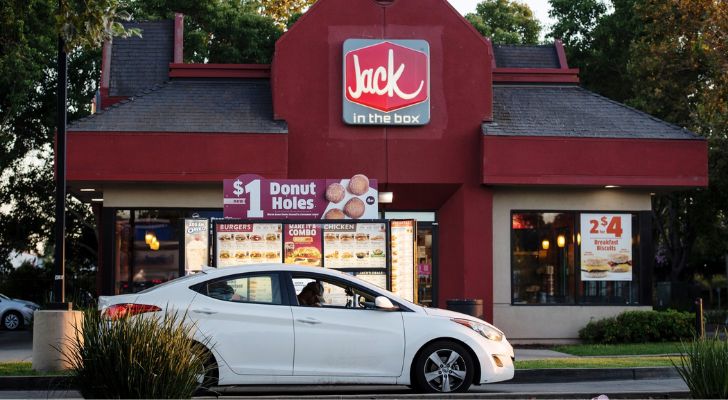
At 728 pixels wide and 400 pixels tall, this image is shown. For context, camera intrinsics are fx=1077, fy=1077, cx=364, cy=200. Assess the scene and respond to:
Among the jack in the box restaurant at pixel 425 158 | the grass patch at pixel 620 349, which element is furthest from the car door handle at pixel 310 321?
the jack in the box restaurant at pixel 425 158

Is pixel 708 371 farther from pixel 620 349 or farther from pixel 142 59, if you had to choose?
pixel 142 59

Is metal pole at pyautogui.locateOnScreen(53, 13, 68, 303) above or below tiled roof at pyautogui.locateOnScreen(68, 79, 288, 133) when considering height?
below

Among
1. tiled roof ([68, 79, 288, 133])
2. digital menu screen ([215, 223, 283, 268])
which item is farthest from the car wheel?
tiled roof ([68, 79, 288, 133])

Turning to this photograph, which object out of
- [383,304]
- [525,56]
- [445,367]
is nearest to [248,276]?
[383,304]

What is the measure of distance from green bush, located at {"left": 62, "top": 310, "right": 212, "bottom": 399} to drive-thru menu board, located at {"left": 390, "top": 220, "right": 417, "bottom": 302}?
8.89 m

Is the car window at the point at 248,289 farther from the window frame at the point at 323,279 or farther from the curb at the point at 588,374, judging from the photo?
the curb at the point at 588,374

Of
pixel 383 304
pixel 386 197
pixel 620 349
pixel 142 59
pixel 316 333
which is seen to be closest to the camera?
pixel 316 333

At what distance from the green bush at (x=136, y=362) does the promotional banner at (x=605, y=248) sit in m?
15.6

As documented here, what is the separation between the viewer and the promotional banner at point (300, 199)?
1892 cm

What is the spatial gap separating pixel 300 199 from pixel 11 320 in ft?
62.4

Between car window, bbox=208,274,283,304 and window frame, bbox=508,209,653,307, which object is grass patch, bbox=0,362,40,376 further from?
window frame, bbox=508,209,653,307

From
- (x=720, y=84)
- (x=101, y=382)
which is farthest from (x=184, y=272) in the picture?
(x=720, y=84)

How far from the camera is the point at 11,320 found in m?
34.6

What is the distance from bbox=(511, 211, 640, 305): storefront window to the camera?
79.0 ft
